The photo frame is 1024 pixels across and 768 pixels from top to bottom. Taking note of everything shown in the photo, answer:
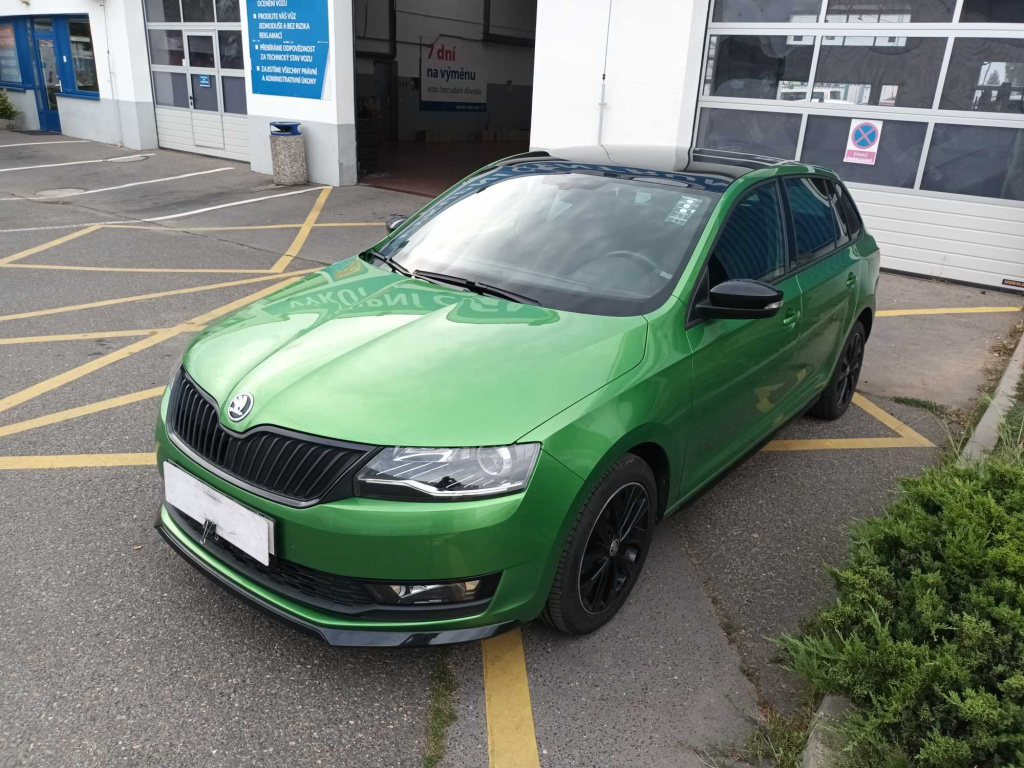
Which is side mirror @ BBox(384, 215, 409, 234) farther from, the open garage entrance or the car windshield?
the open garage entrance

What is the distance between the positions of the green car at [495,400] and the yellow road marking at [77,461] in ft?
4.15

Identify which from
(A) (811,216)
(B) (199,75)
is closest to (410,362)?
(A) (811,216)

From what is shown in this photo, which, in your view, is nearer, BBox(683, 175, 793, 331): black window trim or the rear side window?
BBox(683, 175, 793, 331): black window trim

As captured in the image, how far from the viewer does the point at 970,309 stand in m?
8.05

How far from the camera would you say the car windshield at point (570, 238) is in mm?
3207

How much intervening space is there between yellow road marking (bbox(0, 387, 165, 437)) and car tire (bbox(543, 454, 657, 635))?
10.7ft

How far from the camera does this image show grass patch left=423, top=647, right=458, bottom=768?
7.86 ft

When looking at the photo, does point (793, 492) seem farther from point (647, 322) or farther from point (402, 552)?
point (402, 552)

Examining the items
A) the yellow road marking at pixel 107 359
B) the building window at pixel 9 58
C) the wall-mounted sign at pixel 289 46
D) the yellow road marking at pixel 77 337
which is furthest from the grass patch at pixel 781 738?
the building window at pixel 9 58

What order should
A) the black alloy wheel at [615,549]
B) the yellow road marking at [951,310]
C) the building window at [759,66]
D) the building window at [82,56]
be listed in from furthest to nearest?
the building window at [82,56] < the building window at [759,66] < the yellow road marking at [951,310] < the black alloy wheel at [615,549]

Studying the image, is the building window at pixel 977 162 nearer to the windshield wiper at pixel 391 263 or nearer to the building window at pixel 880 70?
the building window at pixel 880 70

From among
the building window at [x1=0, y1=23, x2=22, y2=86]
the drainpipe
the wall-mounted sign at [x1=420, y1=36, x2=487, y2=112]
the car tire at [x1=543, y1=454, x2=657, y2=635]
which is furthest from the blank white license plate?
the building window at [x1=0, y1=23, x2=22, y2=86]

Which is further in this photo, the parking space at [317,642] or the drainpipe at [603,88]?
the drainpipe at [603,88]

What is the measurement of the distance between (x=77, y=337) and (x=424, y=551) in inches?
186
